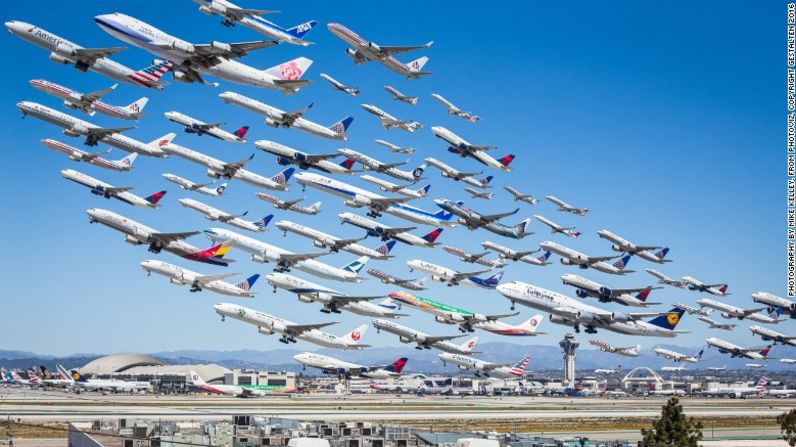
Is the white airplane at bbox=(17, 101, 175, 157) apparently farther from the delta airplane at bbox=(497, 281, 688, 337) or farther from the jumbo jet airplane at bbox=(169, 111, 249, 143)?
the delta airplane at bbox=(497, 281, 688, 337)

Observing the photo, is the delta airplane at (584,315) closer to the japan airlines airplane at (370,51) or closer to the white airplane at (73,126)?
the japan airlines airplane at (370,51)

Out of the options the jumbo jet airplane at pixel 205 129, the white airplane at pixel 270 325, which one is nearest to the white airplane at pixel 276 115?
the jumbo jet airplane at pixel 205 129

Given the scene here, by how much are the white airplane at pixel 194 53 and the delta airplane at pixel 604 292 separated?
70.1 metres

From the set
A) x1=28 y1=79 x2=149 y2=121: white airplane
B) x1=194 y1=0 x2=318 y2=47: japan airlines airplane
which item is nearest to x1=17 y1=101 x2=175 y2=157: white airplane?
x1=28 y1=79 x2=149 y2=121: white airplane

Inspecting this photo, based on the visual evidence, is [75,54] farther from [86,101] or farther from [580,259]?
[580,259]

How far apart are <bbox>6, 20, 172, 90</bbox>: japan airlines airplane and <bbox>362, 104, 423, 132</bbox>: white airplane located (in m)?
43.7

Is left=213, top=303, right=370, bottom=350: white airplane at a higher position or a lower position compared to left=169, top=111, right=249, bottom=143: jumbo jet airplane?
lower

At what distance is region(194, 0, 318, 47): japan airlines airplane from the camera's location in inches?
A: 4033

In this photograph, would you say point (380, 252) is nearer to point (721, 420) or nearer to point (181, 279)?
point (181, 279)

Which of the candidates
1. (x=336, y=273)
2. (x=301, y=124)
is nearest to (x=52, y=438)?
(x=301, y=124)

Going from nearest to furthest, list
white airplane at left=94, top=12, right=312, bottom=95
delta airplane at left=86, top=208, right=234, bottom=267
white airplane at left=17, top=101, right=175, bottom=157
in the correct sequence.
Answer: white airplane at left=94, top=12, right=312, bottom=95 < white airplane at left=17, top=101, right=175, bottom=157 < delta airplane at left=86, top=208, right=234, bottom=267

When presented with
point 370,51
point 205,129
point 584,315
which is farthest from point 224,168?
point 584,315

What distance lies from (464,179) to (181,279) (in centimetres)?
4843

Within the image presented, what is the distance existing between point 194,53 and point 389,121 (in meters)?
49.9
